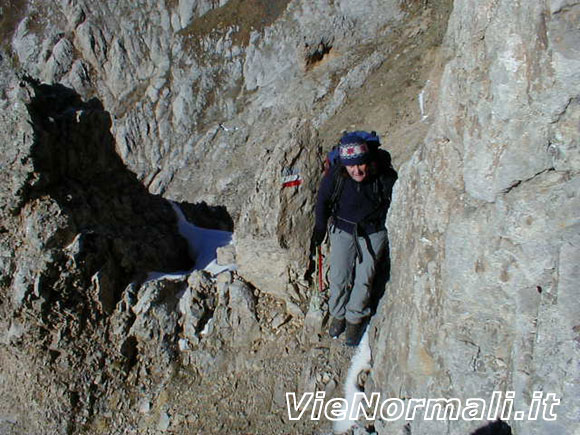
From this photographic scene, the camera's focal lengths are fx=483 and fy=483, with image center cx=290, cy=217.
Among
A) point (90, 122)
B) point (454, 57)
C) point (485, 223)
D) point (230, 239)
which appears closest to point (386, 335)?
point (485, 223)

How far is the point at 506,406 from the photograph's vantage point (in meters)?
4.25

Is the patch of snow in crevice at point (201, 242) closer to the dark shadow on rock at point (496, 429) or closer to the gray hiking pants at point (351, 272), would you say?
the gray hiking pants at point (351, 272)

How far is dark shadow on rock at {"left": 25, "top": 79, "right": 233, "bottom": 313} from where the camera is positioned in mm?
7582

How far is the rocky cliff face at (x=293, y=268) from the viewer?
375 centimetres

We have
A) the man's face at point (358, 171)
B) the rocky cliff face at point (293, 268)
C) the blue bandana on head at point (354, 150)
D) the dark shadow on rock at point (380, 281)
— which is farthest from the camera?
the dark shadow on rock at point (380, 281)

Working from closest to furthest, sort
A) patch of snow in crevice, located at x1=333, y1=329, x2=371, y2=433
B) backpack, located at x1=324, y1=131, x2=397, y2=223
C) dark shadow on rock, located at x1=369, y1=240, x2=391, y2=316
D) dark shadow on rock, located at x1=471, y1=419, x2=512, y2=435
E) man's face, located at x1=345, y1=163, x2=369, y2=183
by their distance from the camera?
dark shadow on rock, located at x1=471, y1=419, x2=512, y2=435 → man's face, located at x1=345, y1=163, x2=369, y2=183 → backpack, located at x1=324, y1=131, x2=397, y2=223 → patch of snow in crevice, located at x1=333, y1=329, x2=371, y2=433 → dark shadow on rock, located at x1=369, y1=240, x2=391, y2=316

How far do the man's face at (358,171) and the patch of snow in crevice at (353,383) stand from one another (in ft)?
7.54

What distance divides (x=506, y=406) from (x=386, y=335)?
1.92 meters

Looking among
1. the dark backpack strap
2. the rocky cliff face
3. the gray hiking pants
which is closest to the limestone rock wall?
the rocky cliff face

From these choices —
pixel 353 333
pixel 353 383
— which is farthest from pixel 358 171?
pixel 353 383

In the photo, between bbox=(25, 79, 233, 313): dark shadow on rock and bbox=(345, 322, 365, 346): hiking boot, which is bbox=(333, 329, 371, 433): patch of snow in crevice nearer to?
bbox=(345, 322, 365, 346): hiking boot

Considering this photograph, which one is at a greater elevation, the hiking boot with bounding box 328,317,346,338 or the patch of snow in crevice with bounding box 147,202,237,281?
the patch of snow in crevice with bounding box 147,202,237,281

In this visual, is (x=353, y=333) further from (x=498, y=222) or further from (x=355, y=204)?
(x=498, y=222)

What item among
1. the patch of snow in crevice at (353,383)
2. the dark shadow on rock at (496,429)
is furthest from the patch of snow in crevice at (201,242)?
the dark shadow on rock at (496,429)
